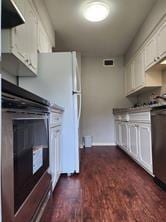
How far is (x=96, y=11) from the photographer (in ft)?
10.8

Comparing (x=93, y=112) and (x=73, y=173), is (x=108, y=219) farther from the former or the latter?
(x=93, y=112)

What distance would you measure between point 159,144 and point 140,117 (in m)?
0.80

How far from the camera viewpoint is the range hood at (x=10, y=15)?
1.51 meters

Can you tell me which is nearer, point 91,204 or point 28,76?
point 91,204

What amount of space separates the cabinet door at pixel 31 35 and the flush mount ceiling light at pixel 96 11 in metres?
0.95

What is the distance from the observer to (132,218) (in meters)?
1.62

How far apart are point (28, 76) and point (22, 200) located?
2.11 m

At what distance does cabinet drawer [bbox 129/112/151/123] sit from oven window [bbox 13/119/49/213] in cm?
166

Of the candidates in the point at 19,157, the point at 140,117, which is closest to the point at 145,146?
the point at 140,117

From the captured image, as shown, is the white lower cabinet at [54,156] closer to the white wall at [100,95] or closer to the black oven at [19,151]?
the black oven at [19,151]

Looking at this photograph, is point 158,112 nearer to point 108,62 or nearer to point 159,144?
point 159,144

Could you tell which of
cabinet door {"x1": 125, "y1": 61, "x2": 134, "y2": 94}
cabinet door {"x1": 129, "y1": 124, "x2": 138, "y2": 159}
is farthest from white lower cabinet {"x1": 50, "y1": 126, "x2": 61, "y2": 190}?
cabinet door {"x1": 125, "y1": 61, "x2": 134, "y2": 94}

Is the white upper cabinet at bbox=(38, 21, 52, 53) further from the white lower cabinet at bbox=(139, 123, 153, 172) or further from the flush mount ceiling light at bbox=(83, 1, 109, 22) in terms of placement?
the white lower cabinet at bbox=(139, 123, 153, 172)

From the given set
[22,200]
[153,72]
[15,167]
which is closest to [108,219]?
[22,200]
